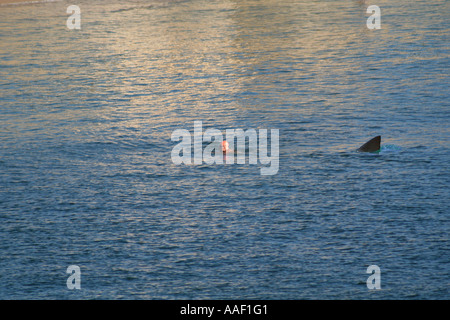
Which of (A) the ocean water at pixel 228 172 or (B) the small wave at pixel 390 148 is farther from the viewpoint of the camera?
(B) the small wave at pixel 390 148

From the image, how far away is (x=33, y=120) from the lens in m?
25.2

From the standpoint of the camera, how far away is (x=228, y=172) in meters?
18.9

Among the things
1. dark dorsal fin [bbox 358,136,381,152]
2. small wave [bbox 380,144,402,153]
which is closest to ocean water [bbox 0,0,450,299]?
small wave [bbox 380,144,402,153]

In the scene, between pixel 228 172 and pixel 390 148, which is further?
pixel 390 148

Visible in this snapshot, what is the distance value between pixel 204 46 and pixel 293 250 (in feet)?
82.0

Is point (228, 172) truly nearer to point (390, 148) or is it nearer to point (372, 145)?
point (372, 145)

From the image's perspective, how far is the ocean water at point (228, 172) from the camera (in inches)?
526

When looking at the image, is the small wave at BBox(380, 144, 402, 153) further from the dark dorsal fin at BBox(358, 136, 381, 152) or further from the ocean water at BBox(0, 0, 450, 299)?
the dark dorsal fin at BBox(358, 136, 381, 152)

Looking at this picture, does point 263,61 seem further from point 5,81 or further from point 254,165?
point 254,165

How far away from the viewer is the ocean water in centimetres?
1337

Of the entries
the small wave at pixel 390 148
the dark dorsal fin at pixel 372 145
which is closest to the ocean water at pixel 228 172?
the small wave at pixel 390 148

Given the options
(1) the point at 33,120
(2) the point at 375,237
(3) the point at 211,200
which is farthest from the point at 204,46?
(2) the point at 375,237

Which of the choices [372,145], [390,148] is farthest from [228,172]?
[390,148]

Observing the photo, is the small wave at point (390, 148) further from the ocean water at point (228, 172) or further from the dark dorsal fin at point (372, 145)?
the dark dorsal fin at point (372, 145)
